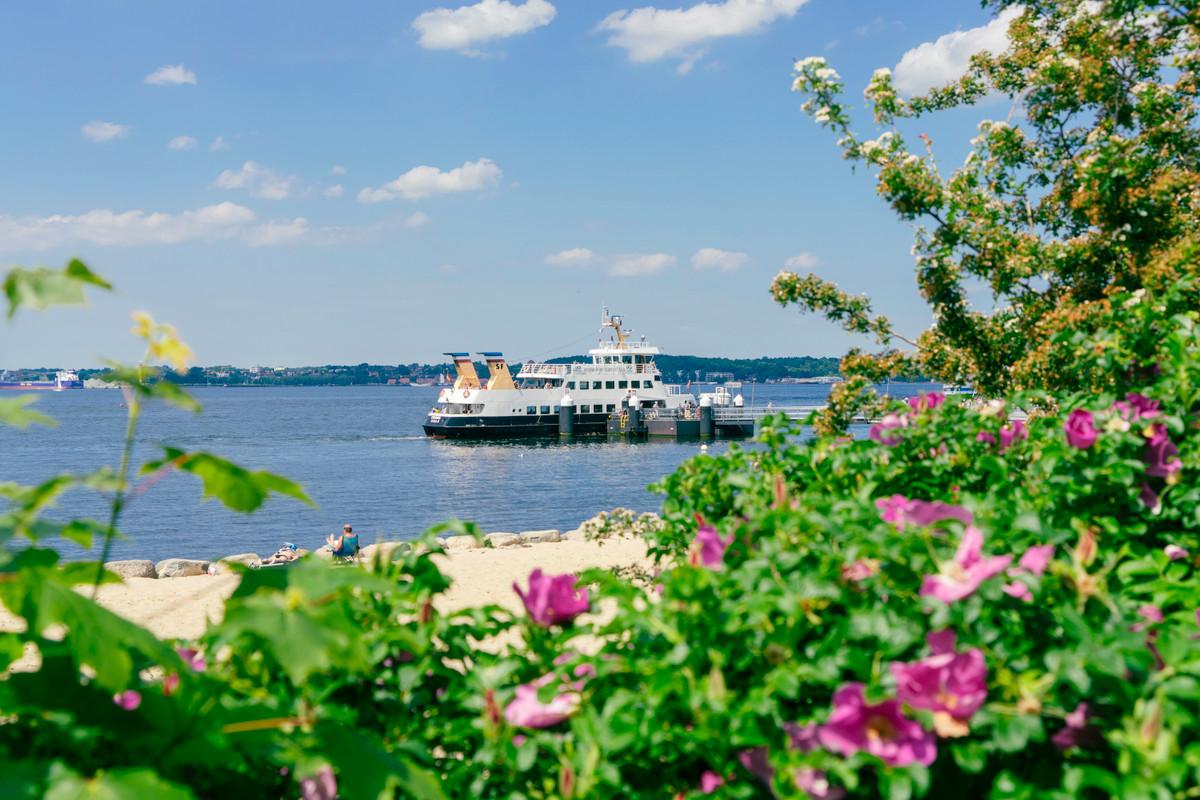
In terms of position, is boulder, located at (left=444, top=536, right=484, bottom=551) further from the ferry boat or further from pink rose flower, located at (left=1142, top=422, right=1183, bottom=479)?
the ferry boat

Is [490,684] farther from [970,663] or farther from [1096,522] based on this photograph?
[1096,522]

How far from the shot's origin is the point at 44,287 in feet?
3.79

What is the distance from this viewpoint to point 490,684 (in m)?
1.50

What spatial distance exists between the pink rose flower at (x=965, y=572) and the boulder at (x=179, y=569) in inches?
525

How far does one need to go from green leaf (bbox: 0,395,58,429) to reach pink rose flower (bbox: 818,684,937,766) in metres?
1.28

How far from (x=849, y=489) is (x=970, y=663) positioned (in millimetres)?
999

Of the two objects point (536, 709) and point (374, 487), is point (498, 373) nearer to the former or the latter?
point (374, 487)

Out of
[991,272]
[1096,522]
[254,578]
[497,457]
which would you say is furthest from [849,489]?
[497,457]

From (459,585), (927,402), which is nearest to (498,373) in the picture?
(459,585)

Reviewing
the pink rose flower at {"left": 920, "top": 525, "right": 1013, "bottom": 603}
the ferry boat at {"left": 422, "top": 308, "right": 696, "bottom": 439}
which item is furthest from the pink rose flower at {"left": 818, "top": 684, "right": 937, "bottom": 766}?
the ferry boat at {"left": 422, "top": 308, "right": 696, "bottom": 439}

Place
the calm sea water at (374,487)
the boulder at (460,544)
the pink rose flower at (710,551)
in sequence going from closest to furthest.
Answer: the pink rose flower at (710,551)
the boulder at (460,544)
the calm sea water at (374,487)

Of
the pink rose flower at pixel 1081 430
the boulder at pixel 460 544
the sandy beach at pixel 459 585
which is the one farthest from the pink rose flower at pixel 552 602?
the boulder at pixel 460 544

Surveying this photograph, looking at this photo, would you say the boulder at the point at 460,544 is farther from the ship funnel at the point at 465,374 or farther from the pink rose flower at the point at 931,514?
the ship funnel at the point at 465,374

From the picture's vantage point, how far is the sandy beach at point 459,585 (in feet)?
28.0
